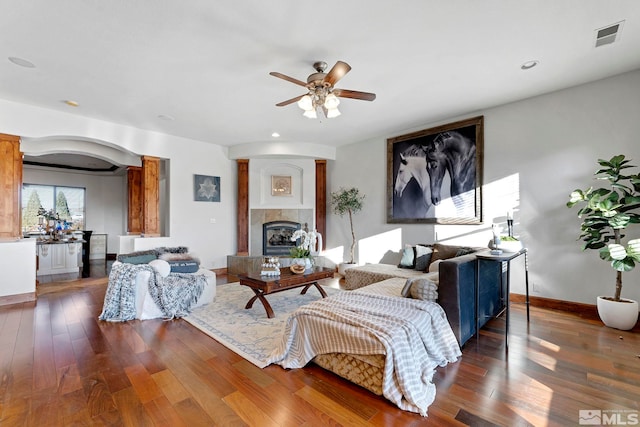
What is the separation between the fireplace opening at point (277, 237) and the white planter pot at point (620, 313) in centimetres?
499

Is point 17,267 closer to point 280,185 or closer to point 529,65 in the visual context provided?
point 280,185

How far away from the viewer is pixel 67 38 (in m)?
2.54

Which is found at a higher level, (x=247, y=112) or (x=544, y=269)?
(x=247, y=112)

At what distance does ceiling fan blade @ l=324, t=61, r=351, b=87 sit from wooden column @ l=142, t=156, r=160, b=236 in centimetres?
438

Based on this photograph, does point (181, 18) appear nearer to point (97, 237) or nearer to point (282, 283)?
point (282, 283)

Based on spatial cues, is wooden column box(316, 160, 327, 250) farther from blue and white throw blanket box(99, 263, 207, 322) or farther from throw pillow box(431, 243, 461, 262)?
blue and white throw blanket box(99, 263, 207, 322)

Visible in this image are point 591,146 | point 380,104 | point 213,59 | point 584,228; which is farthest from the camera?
point 380,104

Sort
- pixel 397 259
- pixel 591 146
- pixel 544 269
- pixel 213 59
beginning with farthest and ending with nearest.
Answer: pixel 397 259 → pixel 544 269 → pixel 591 146 → pixel 213 59

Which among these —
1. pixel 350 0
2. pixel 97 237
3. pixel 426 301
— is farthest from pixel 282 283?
pixel 97 237

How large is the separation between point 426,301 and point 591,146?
3.06 m

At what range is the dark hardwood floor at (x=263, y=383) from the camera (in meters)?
1.69

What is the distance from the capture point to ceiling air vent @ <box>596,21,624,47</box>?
2425 millimetres

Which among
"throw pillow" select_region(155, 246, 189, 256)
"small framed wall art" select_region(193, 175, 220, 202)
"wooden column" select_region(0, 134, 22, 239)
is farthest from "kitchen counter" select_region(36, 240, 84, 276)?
"throw pillow" select_region(155, 246, 189, 256)

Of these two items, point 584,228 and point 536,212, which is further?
point 536,212
